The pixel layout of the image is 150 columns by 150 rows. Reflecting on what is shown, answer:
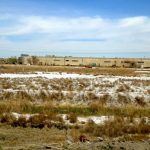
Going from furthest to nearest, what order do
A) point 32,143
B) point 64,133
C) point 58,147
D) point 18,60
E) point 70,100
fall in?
point 18,60 → point 70,100 → point 64,133 → point 32,143 → point 58,147

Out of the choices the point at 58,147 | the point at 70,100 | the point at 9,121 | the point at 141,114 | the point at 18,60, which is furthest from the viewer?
the point at 18,60

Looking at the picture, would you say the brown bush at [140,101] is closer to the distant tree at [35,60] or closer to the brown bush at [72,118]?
the brown bush at [72,118]

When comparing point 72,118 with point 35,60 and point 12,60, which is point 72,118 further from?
point 12,60

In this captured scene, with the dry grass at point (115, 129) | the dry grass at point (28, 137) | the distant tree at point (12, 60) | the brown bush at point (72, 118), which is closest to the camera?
the dry grass at point (28, 137)

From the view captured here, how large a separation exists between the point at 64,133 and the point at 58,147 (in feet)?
9.77

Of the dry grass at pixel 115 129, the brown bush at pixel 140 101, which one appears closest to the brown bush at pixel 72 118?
the dry grass at pixel 115 129

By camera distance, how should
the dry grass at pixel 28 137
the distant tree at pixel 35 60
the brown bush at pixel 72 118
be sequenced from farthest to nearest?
the distant tree at pixel 35 60 < the brown bush at pixel 72 118 < the dry grass at pixel 28 137

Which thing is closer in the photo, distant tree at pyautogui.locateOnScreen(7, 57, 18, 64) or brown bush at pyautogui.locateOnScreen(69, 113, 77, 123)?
brown bush at pyautogui.locateOnScreen(69, 113, 77, 123)

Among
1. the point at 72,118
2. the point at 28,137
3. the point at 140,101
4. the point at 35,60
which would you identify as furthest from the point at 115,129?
the point at 35,60

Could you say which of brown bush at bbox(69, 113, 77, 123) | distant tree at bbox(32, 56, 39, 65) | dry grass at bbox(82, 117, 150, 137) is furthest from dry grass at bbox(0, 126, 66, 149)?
distant tree at bbox(32, 56, 39, 65)

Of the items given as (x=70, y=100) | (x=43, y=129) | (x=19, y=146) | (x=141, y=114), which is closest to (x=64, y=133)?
(x=43, y=129)

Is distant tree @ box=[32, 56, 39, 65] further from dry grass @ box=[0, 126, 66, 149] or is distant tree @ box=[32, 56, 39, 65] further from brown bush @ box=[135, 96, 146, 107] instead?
dry grass @ box=[0, 126, 66, 149]

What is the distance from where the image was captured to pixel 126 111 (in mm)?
19922

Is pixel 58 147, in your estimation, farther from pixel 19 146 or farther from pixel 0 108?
pixel 0 108
